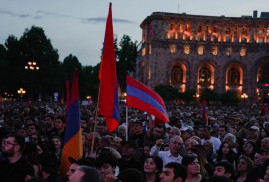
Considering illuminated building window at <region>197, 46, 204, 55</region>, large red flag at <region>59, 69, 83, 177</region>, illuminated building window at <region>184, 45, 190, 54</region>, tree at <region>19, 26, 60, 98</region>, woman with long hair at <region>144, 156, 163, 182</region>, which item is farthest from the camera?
illuminated building window at <region>197, 46, 204, 55</region>

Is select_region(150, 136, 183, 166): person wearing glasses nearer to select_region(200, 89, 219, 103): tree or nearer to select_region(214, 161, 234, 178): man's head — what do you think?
select_region(214, 161, 234, 178): man's head

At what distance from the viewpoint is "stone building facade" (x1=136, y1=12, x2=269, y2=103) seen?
70812 mm

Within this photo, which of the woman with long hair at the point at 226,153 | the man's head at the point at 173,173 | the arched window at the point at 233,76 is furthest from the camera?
the arched window at the point at 233,76


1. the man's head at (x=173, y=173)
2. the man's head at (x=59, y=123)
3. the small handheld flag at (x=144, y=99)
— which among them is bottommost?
the man's head at (x=173, y=173)

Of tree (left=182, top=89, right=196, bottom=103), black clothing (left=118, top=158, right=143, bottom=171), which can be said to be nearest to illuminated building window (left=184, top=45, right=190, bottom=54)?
tree (left=182, top=89, right=196, bottom=103)

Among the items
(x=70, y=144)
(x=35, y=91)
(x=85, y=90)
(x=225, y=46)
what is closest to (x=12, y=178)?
(x=70, y=144)

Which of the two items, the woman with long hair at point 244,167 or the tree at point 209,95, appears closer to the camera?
the woman with long hair at point 244,167

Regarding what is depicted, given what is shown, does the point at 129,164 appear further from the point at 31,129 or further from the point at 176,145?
the point at 31,129

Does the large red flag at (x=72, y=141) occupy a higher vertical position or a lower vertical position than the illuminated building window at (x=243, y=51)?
lower

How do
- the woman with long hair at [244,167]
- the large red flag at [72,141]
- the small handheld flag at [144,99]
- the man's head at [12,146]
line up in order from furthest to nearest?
the small handheld flag at [144,99], the woman with long hair at [244,167], the large red flag at [72,141], the man's head at [12,146]

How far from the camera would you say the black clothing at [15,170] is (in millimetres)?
6059

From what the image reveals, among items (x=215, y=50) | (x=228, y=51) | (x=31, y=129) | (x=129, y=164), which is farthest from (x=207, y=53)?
(x=129, y=164)

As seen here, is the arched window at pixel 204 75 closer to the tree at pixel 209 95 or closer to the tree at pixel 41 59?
the tree at pixel 209 95

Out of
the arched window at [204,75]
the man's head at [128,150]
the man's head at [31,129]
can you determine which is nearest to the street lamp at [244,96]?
the arched window at [204,75]
